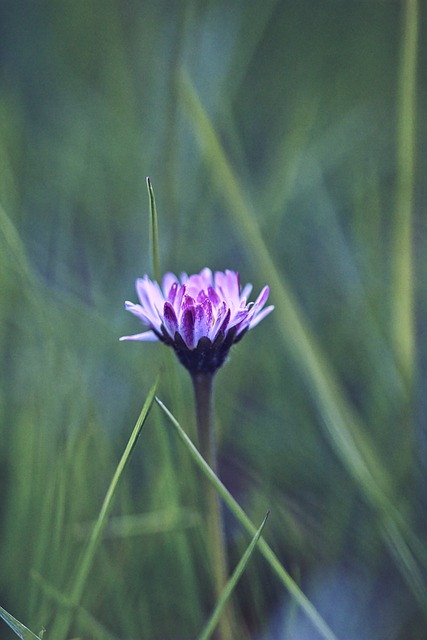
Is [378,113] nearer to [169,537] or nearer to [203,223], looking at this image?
[203,223]

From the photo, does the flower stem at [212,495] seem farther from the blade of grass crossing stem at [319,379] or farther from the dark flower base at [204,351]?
the blade of grass crossing stem at [319,379]

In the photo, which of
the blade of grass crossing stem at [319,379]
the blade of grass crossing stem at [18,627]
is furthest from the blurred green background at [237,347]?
the blade of grass crossing stem at [18,627]

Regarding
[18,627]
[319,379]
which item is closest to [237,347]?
[319,379]

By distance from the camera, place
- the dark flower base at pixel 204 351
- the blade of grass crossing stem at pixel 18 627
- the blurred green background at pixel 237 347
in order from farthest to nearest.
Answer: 1. the blurred green background at pixel 237 347
2. the dark flower base at pixel 204 351
3. the blade of grass crossing stem at pixel 18 627

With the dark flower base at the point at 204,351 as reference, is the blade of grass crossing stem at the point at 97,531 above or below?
below

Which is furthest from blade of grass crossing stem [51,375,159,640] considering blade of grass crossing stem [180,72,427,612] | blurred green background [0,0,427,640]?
blade of grass crossing stem [180,72,427,612]

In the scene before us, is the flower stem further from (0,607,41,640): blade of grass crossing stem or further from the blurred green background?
(0,607,41,640): blade of grass crossing stem

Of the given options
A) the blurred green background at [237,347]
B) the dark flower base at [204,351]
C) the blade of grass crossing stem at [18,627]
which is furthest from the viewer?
the blurred green background at [237,347]

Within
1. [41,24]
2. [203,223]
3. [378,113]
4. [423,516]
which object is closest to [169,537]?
[423,516]
